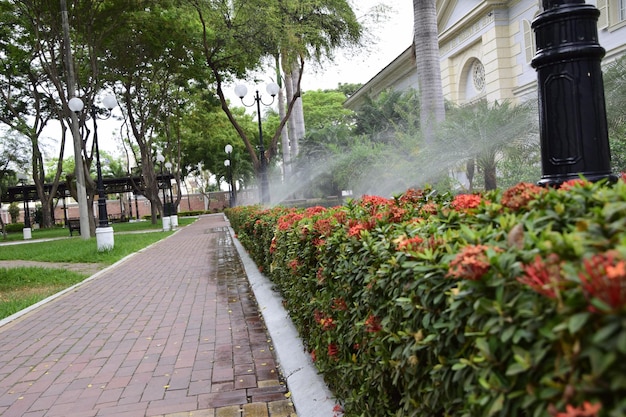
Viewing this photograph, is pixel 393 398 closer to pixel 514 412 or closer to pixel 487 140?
pixel 514 412

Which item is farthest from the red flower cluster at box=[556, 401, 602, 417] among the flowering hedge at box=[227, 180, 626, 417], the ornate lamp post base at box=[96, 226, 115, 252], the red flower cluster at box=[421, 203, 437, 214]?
the ornate lamp post base at box=[96, 226, 115, 252]

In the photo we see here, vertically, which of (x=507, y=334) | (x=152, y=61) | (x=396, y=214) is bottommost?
(x=507, y=334)

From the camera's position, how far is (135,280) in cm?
1006

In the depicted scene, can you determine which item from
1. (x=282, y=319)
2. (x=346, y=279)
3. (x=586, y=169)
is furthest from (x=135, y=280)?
(x=586, y=169)

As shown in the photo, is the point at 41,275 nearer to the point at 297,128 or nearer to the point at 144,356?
the point at 144,356

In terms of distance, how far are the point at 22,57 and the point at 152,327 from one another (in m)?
20.8

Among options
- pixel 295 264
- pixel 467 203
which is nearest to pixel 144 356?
pixel 295 264

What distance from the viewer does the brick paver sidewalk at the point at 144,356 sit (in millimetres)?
3877

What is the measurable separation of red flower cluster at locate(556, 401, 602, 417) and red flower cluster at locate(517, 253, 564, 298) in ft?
0.76

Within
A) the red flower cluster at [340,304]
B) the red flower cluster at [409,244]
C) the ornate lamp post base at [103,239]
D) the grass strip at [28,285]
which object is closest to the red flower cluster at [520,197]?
the red flower cluster at [409,244]

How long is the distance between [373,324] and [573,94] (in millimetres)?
1685

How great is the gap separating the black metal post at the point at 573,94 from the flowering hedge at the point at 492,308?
61 centimetres

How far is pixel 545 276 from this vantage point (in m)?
1.18

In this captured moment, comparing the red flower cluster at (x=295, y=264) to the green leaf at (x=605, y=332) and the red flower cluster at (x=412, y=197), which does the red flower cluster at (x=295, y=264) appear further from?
the green leaf at (x=605, y=332)
